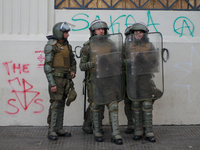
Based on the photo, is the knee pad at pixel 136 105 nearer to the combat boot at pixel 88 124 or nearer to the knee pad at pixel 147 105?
the knee pad at pixel 147 105

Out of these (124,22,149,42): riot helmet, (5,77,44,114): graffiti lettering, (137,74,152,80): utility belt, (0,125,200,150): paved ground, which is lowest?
(0,125,200,150): paved ground

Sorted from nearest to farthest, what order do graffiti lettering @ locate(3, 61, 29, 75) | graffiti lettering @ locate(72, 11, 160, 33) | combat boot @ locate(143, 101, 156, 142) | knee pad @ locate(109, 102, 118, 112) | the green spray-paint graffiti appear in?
knee pad @ locate(109, 102, 118, 112)
combat boot @ locate(143, 101, 156, 142)
graffiti lettering @ locate(3, 61, 29, 75)
graffiti lettering @ locate(72, 11, 160, 33)
the green spray-paint graffiti

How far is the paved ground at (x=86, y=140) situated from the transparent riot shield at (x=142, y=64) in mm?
802

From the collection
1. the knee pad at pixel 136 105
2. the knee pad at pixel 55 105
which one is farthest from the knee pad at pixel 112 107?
the knee pad at pixel 55 105

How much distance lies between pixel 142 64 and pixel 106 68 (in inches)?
23.6

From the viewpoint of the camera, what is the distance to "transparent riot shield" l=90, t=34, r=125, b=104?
16.8 feet

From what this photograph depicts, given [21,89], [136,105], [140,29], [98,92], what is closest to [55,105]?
[98,92]

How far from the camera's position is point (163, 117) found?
21.3 feet

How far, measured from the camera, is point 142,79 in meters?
5.25

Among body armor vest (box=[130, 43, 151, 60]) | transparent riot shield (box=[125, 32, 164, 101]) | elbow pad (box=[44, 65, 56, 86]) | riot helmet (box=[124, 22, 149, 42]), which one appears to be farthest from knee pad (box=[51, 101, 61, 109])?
riot helmet (box=[124, 22, 149, 42])

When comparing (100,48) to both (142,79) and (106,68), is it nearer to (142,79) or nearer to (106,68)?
(106,68)

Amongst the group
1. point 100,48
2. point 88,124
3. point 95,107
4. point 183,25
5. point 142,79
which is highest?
point 183,25

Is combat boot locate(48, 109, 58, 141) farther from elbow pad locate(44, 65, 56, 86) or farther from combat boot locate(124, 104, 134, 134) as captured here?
combat boot locate(124, 104, 134, 134)

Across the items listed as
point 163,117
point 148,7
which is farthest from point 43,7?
point 163,117
